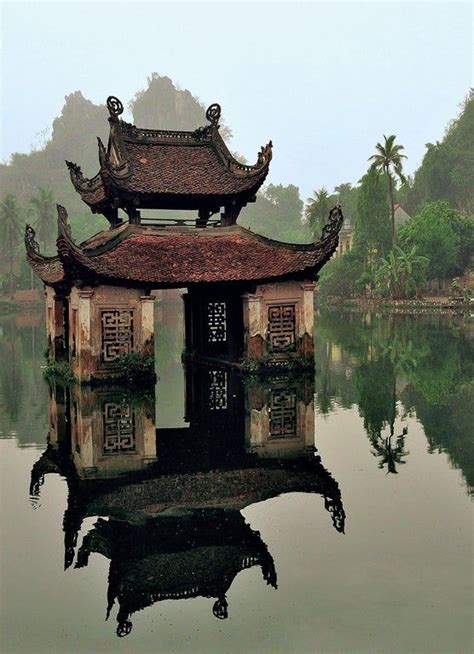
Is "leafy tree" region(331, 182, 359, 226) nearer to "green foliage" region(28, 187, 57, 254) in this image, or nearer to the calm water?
"green foliage" region(28, 187, 57, 254)

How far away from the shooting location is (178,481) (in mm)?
11094

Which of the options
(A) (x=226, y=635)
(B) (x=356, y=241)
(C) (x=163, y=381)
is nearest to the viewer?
(A) (x=226, y=635)

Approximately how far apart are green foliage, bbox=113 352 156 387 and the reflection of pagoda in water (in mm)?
2079

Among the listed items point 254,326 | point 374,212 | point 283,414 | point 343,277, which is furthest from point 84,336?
point 343,277

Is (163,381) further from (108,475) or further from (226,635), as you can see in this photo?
(226,635)

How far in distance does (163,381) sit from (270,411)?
694 cm

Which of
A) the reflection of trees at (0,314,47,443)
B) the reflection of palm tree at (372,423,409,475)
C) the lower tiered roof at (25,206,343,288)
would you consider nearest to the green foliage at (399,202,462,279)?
the reflection of trees at (0,314,47,443)

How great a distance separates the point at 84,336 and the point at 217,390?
3950mm

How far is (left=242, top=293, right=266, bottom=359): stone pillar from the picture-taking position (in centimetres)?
2273

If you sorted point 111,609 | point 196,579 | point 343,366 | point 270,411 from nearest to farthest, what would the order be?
point 111,609 → point 196,579 → point 270,411 → point 343,366

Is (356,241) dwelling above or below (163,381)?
above

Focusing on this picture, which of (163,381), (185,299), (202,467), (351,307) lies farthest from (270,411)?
(351,307)

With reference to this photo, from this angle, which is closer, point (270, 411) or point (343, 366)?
point (270, 411)

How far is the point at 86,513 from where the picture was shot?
32.0ft
